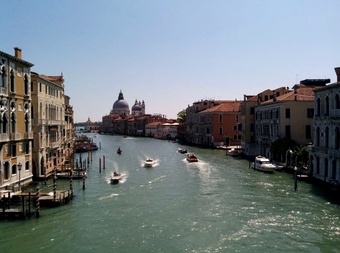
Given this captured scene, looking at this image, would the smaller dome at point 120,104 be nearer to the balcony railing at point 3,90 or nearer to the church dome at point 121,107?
the church dome at point 121,107

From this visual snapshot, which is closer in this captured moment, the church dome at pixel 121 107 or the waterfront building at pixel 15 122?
the waterfront building at pixel 15 122

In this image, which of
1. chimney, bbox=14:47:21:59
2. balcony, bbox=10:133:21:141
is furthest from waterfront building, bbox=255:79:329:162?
chimney, bbox=14:47:21:59

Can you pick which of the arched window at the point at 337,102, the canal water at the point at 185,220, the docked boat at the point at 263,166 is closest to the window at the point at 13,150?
the canal water at the point at 185,220

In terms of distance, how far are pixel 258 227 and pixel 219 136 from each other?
45.0 metres

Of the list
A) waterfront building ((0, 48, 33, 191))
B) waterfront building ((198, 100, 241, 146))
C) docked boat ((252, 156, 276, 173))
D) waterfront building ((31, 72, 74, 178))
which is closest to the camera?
waterfront building ((0, 48, 33, 191))

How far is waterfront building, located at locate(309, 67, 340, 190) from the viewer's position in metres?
23.2

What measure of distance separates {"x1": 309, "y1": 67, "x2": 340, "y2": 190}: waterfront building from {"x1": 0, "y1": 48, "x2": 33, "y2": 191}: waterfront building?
A: 19.0 m

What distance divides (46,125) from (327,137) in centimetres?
2114

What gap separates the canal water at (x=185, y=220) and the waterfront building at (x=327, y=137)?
156 cm

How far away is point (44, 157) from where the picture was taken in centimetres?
2931

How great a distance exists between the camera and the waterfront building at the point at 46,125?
1104 inches

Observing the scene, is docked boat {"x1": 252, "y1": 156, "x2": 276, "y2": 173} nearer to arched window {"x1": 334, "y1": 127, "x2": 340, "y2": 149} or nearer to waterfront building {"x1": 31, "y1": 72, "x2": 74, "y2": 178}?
arched window {"x1": 334, "y1": 127, "x2": 340, "y2": 149}

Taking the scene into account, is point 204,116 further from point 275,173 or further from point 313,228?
point 313,228

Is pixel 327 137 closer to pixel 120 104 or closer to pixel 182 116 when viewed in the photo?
pixel 182 116
